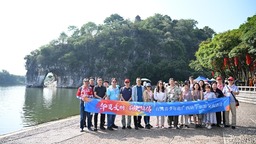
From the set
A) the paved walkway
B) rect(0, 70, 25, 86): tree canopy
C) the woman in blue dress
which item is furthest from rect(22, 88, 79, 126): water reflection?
rect(0, 70, 25, 86): tree canopy

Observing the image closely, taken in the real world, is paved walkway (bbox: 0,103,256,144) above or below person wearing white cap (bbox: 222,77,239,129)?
below

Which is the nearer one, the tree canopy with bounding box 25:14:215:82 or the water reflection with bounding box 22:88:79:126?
the water reflection with bounding box 22:88:79:126

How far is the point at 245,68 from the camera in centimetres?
2859

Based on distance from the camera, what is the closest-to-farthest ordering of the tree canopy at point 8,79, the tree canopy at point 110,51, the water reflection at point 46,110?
the water reflection at point 46,110, the tree canopy at point 110,51, the tree canopy at point 8,79

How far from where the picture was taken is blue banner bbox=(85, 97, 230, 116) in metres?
8.21

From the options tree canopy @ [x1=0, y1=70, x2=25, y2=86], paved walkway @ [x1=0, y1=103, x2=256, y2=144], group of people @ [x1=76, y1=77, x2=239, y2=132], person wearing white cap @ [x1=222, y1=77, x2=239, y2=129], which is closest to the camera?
paved walkway @ [x1=0, y1=103, x2=256, y2=144]

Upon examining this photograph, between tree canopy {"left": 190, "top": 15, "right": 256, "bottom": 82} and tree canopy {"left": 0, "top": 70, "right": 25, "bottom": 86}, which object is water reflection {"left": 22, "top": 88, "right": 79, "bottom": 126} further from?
tree canopy {"left": 0, "top": 70, "right": 25, "bottom": 86}

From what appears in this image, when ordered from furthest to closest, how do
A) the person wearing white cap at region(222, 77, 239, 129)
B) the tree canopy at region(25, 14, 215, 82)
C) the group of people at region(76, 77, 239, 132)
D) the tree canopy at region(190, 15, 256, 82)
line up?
the tree canopy at region(25, 14, 215, 82), the tree canopy at region(190, 15, 256, 82), the group of people at region(76, 77, 239, 132), the person wearing white cap at region(222, 77, 239, 129)

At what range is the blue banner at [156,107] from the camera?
8.21 metres

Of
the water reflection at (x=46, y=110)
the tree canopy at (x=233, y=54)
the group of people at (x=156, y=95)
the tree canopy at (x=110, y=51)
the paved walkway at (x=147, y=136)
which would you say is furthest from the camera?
the tree canopy at (x=110, y=51)

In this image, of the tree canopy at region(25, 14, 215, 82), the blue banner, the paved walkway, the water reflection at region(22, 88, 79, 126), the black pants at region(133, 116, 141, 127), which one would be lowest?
the water reflection at region(22, 88, 79, 126)

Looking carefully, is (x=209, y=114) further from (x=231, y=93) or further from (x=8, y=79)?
(x=8, y=79)

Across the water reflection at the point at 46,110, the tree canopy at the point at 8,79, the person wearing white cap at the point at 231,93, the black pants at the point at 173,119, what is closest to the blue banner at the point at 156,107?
the person wearing white cap at the point at 231,93

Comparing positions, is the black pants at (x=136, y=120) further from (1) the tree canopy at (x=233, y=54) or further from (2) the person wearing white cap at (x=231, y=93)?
(1) the tree canopy at (x=233, y=54)
